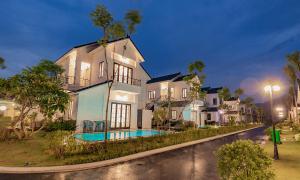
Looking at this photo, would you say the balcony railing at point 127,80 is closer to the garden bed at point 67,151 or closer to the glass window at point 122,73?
the glass window at point 122,73

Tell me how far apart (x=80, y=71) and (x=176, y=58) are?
147m

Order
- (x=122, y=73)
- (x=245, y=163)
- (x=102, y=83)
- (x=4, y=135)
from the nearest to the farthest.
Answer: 1. (x=245, y=163)
2. (x=4, y=135)
3. (x=102, y=83)
4. (x=122, y=73)

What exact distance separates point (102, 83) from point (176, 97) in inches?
861

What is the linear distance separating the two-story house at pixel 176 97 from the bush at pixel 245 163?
2778 centimetres

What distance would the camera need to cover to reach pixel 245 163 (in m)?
4.50

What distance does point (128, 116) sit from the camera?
21.7 metres

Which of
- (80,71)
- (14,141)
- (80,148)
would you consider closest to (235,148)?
(80,148)

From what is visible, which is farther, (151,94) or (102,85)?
(151,94)

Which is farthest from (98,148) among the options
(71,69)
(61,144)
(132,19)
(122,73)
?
(71,69)

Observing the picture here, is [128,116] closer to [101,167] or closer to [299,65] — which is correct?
[101,167]

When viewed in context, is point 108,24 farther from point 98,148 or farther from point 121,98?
point 121,98

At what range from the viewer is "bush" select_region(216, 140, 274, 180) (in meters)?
4.38

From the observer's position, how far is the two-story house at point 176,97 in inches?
1326

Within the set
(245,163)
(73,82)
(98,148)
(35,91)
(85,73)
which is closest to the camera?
(245,163)
